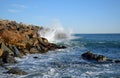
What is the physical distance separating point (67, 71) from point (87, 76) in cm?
200

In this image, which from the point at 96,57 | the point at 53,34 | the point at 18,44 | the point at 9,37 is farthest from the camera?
the point at 53,34

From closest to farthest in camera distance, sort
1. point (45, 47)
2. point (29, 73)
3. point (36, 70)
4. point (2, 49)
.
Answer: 1. point (29, 73)
2. point (36, 70)
3. point (2, 49)
4. point (45, 47)

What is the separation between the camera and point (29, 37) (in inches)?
1362

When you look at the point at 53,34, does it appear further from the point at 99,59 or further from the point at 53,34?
the point at 99,59

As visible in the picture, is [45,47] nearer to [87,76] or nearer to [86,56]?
[86,56]

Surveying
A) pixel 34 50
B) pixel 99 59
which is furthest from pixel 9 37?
pixel 99 59

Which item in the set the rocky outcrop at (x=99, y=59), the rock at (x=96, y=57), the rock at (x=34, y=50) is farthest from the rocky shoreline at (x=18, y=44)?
the rocky outcrop at (x=99, y=59)

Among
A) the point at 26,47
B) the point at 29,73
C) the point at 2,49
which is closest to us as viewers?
the point at 29,73

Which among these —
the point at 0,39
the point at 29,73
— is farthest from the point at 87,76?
the point at 0,39

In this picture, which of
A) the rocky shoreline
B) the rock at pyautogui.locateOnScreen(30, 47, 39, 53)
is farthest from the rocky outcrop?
the rock at pyautogui.locateOnScreen(30, 47, 39, 53)

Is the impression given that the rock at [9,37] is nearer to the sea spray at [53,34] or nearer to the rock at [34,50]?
the rock at [34,50]

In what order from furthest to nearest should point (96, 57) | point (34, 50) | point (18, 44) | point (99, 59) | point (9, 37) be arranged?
point (34, 50)
point (18, 44)
point (9, 37)
point (96, 57)
point (99, 59)

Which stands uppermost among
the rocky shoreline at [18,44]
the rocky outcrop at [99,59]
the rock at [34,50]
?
the rocky shoreline at [18,44]

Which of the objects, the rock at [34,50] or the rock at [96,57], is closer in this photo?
the rock at [96,57]
